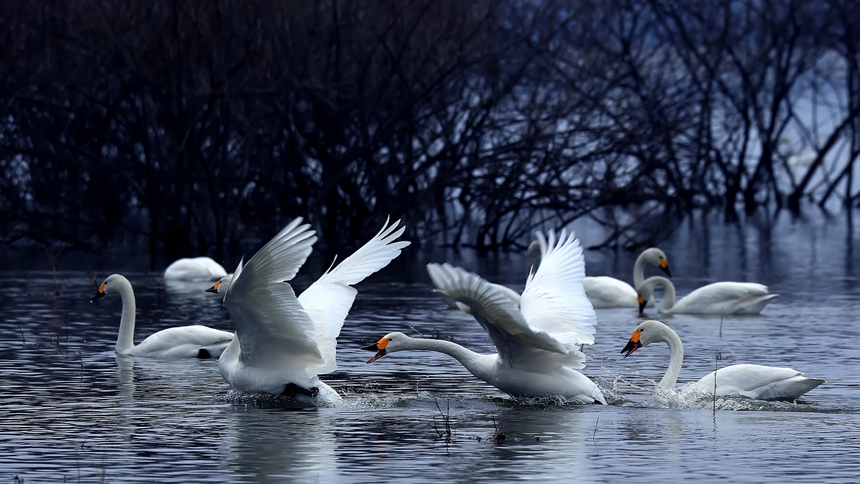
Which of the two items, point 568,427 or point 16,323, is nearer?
point 568,427

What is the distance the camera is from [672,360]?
11.8 meters

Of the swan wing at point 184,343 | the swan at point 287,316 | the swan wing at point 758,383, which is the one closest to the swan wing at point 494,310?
the swan at point 287,316

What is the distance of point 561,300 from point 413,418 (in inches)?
82.5

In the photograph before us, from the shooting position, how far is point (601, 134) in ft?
97.4

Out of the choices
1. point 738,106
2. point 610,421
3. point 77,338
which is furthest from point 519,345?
point 738,106

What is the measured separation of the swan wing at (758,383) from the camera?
11461 millimetres


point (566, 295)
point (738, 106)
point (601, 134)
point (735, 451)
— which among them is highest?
point (738, 106)

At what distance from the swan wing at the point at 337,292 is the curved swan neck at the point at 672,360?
2.13m

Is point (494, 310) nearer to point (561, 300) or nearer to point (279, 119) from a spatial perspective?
point (561, 300)

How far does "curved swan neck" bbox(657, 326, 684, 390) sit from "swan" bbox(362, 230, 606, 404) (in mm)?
508

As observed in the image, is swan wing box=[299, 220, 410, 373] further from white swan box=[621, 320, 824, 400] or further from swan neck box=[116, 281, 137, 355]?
swan neck box=[116, 281, 137, 355]

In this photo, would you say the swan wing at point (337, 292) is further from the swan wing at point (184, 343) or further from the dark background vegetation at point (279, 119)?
the dark background vegetation at point (279, 119)

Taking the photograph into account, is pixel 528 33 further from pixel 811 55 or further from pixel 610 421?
pixel 811 55

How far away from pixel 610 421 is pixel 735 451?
4.66 feet
